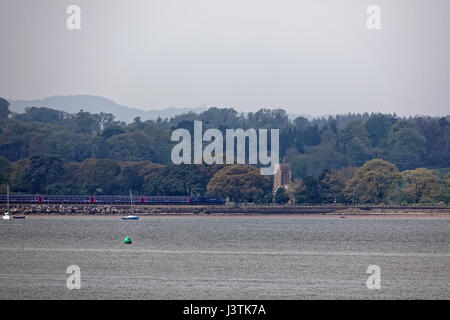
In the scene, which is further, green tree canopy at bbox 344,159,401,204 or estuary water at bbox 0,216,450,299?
green tree canopy at bbox 344,159,401,204

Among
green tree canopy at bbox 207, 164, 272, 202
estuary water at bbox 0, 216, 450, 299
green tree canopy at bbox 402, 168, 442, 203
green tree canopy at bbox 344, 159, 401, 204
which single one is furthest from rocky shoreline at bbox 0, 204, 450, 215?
estuary water at bbox 0, 216, 450, 299

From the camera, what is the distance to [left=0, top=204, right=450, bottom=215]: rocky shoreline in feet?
586

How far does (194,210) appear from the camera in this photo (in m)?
184

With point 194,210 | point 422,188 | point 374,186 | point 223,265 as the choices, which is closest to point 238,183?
point 194,210

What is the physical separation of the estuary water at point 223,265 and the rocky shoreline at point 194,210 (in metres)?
62.2

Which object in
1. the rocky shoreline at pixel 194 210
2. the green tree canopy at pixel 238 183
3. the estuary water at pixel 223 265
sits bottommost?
the rocky shoreline at pixel 194 210

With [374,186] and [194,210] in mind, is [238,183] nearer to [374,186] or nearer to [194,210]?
[194,210]

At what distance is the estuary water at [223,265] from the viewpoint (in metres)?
57.6

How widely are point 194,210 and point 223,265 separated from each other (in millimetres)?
111076

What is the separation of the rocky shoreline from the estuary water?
6220 cm

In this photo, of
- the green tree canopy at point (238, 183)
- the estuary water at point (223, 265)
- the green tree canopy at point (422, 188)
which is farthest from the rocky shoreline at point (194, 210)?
the estuary water at point (223, 265)

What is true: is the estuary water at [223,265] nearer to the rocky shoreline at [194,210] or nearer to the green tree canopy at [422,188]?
the rocky shoreline at [194,210]

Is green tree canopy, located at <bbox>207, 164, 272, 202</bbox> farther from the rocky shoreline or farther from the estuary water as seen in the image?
the estuary water

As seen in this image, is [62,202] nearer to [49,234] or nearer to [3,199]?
[3,199]
